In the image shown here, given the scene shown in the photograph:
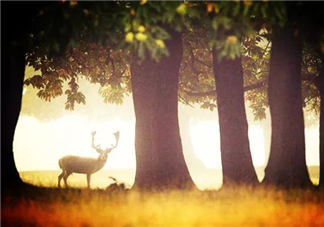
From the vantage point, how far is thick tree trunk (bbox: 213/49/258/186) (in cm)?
1309

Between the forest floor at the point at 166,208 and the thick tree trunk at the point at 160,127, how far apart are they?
1.60 metres

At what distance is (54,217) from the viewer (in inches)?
348

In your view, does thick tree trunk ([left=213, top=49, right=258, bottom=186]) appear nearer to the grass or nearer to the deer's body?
the grass

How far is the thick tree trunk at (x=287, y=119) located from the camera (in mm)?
12727

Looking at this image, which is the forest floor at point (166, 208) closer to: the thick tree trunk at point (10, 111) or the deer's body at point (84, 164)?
the thick tree trunk at point (10, 111)

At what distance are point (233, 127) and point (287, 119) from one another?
1.41m

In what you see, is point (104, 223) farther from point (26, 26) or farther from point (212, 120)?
point (212, 120)

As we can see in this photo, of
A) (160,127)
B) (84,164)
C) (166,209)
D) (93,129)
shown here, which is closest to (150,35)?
(166,209)

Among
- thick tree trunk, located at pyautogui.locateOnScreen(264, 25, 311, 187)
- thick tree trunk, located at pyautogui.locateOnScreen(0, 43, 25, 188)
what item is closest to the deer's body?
thick tree trunk, located at pyautogui.locateOnScreen(0, 43, 25, 188)

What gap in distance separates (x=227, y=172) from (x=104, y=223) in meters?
5.34

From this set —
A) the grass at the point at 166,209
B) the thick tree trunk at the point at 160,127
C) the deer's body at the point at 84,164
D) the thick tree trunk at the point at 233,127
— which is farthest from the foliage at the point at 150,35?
the deer's body at the point at 84,164

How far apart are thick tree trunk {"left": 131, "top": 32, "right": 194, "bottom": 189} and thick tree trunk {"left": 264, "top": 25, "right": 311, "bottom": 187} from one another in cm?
237

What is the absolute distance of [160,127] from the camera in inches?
524

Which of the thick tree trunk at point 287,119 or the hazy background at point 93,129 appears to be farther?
the hazy background at point 93,129
